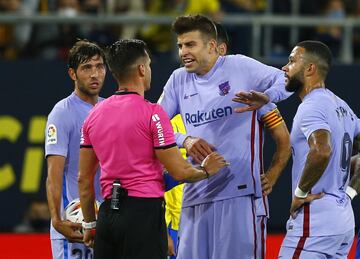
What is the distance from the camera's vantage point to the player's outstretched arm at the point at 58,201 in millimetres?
7152

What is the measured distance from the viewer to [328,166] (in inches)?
268

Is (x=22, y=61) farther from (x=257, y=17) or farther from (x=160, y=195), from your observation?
(x=160, y=195)

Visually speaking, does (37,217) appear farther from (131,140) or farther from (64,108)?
(131,140)

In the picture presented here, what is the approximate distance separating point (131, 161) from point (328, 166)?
1360mm

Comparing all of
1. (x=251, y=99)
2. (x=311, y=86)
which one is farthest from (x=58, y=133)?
(x=311, y=86)

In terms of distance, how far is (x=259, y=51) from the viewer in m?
13.0

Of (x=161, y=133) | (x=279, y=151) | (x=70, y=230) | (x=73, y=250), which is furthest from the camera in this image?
(x=279, y=151)

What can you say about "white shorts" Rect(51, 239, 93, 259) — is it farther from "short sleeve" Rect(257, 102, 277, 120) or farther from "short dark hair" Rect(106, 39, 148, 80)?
"short sleeve" Rect(257, 102, 277, 120)

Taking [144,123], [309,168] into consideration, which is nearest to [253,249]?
[309,168]

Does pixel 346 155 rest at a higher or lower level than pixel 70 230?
higher

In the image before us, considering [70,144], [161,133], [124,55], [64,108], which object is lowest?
[70,144]

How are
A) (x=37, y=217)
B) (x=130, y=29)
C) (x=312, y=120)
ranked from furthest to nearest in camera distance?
(x=130, y=29), (x=37, y=217), (x=312, y=120)

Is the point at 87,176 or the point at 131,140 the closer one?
the point at 131,140

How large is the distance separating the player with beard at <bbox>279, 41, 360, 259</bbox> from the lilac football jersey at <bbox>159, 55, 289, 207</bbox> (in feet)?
1.41
